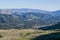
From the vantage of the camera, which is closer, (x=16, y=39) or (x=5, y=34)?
(x=16, y=39)

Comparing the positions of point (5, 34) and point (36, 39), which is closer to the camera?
point (36, 39)

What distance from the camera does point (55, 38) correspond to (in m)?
152

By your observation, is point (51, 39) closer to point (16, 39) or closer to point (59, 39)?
point (59, 39)

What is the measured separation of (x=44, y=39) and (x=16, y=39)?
26.5 metres

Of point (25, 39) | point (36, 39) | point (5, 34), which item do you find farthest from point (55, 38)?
point (5, 34)

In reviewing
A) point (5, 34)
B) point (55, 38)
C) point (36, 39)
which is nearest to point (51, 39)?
point (55, 38)

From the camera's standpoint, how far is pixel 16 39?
156 m

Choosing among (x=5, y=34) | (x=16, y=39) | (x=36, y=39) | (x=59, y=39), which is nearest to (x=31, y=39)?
(x=36, y=39)

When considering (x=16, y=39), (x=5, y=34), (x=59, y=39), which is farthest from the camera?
(x=5, y=34)

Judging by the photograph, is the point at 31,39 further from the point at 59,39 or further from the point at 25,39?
the point at 59,39

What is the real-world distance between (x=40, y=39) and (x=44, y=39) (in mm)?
4198

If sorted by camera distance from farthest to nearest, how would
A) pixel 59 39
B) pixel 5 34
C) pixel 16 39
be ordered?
1. pixel 5 34
2. pixel 16 39
3. pixel 59 39

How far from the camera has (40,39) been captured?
154 meters

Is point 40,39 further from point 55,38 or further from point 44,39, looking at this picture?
point 55,38
